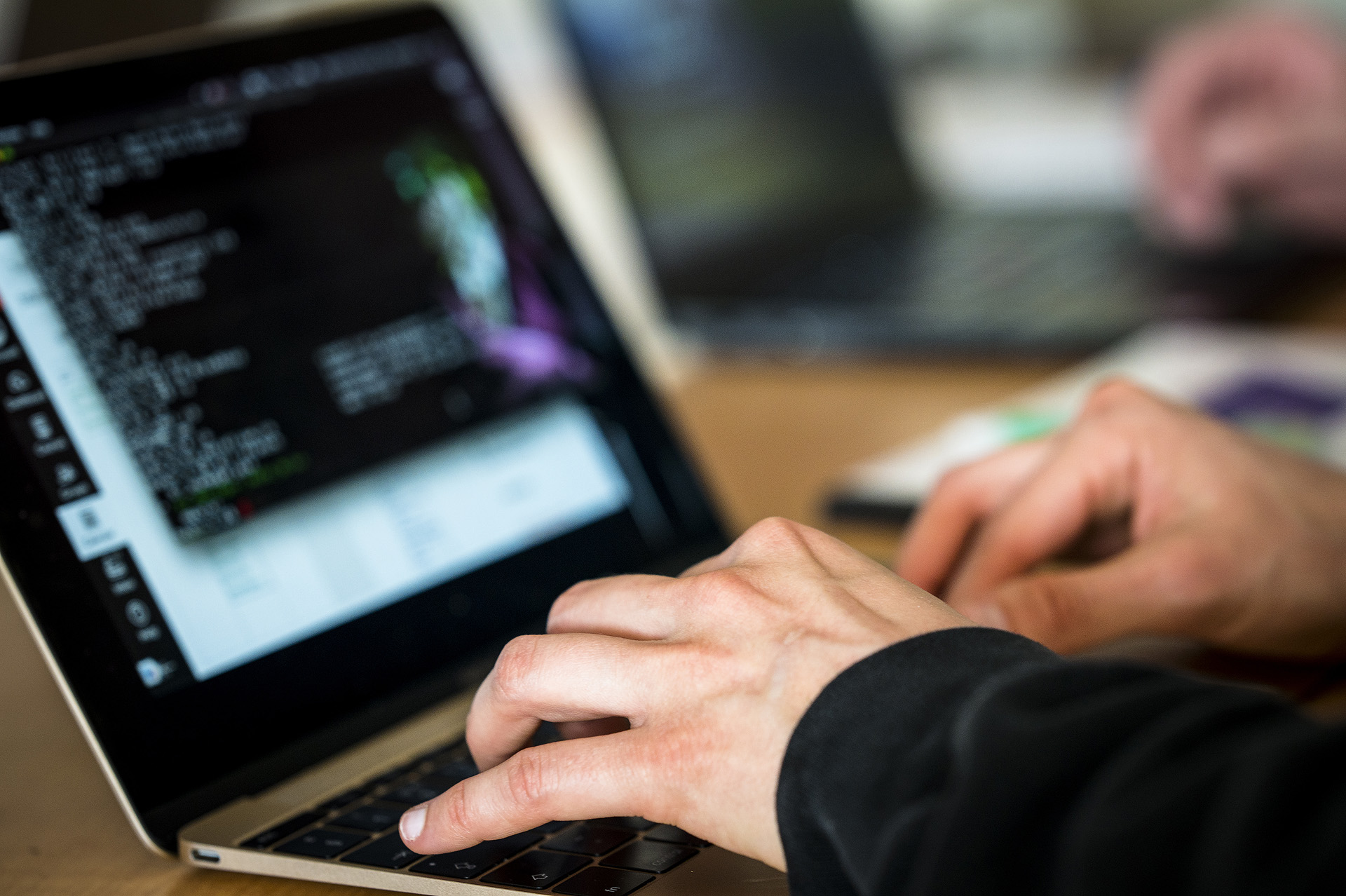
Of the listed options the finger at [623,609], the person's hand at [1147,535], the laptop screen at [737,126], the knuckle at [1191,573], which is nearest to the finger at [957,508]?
the person's hand at [1147,535]

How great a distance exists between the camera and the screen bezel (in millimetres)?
507

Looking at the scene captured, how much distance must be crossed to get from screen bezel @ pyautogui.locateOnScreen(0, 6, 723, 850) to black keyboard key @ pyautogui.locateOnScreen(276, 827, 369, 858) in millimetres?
56

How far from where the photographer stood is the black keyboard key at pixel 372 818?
0.50m

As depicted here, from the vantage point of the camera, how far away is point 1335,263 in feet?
4.02

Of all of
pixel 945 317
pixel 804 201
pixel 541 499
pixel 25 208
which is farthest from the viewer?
pixel 804 201

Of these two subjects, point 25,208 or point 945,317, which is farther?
point 945,317

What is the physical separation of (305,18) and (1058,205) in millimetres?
922

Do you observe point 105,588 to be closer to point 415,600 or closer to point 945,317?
point 415,600

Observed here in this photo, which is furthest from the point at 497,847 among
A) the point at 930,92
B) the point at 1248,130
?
the point at 930,92

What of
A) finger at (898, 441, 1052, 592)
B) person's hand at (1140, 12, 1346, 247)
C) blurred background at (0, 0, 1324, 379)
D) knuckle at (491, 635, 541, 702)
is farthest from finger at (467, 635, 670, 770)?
person's hand at (1140, 12, 1346, 247)

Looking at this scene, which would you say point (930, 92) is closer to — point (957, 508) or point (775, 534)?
point (957, 508)

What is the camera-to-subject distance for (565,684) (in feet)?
1.48

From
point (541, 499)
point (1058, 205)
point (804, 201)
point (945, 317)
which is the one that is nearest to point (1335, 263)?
point (1058, 205)

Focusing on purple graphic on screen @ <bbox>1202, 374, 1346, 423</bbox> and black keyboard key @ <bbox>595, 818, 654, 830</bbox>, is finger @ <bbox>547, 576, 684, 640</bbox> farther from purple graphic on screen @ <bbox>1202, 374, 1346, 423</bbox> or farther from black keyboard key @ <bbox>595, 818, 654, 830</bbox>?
purple graphic on screen @ <bbox>1202, 374, 1346, 423</bbox>
